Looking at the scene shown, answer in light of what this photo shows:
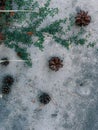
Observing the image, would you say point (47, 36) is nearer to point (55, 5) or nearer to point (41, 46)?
point (41, 46)

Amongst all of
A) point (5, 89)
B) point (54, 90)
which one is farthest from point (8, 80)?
point (54, 90)

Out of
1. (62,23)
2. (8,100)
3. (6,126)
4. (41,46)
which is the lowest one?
(6,126)

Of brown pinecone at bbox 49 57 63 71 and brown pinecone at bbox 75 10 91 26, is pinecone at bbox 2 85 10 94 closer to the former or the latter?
brown pinecone at bbox 49 57 63 71

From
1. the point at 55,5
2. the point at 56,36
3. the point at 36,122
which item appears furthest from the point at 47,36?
the point at 36,122

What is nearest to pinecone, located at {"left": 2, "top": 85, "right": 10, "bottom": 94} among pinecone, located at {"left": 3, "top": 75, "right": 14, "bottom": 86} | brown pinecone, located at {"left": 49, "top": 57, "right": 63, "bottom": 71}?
pinecone, located at {"left": 3, "top": 75, "right": 14, "bottom": 86}

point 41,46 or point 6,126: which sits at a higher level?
point 41,46

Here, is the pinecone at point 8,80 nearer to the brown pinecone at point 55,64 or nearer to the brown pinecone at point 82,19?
the brown pinecone at point 55,64
